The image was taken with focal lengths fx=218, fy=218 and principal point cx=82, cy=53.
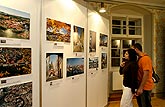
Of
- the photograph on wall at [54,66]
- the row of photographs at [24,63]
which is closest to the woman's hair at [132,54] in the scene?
the row of photographs at [24,63]

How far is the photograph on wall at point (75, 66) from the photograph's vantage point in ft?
12.9

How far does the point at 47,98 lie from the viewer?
10.6 feet

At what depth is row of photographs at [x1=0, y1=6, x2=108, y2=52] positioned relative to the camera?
7.89 feet

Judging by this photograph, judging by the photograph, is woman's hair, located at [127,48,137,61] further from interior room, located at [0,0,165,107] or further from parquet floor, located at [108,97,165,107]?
parquet floor, located at [108,97,165,107]

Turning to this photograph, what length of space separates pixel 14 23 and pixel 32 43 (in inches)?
16.6

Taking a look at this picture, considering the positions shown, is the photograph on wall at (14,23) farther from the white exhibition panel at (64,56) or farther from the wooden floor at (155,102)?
the wooden floor at (155,102)

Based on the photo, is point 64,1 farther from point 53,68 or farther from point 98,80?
point 98,80

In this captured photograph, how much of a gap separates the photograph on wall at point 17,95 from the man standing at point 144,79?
234cm

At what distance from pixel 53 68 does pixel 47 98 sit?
1.57ft

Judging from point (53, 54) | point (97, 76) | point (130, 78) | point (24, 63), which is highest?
point (53, 54)

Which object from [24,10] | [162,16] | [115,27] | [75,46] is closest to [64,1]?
[75,46]

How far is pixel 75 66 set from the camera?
4.18 meters

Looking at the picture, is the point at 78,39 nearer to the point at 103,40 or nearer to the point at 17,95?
the point at 103,40

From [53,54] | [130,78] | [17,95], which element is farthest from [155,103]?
[17,95]
